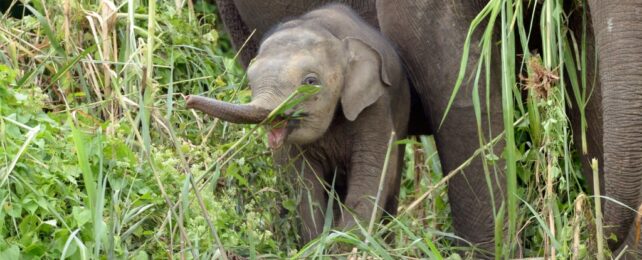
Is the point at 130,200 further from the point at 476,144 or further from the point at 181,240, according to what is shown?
the point at 476,144

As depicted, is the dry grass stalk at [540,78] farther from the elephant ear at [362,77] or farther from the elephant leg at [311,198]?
the elephant leg at [311,198]

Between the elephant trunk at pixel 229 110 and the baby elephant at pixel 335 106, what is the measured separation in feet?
0.08

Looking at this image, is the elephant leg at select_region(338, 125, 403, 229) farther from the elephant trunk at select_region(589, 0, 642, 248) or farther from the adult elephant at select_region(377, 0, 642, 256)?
the elephant trunk at select_region(589, 0, 642, 248)

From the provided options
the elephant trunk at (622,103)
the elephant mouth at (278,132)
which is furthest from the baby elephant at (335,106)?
the elephant trunk at (622,103)

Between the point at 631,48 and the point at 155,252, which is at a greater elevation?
the point at 631,48

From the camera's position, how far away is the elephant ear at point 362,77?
5434mm

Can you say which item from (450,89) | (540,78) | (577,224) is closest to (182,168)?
(450,89)

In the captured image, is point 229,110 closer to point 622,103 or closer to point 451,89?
point 451,89

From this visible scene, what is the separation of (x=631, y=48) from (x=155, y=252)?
4.15 feet

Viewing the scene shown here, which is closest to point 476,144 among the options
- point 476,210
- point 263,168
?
point 476,210

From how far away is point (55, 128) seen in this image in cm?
526

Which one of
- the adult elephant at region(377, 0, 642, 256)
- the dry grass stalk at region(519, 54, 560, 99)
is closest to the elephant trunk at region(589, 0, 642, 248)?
the dry grass stalk at region(519, 54, 560, 99)

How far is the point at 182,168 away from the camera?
17.5 feet

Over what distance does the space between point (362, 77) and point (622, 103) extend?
1112 millimetres
